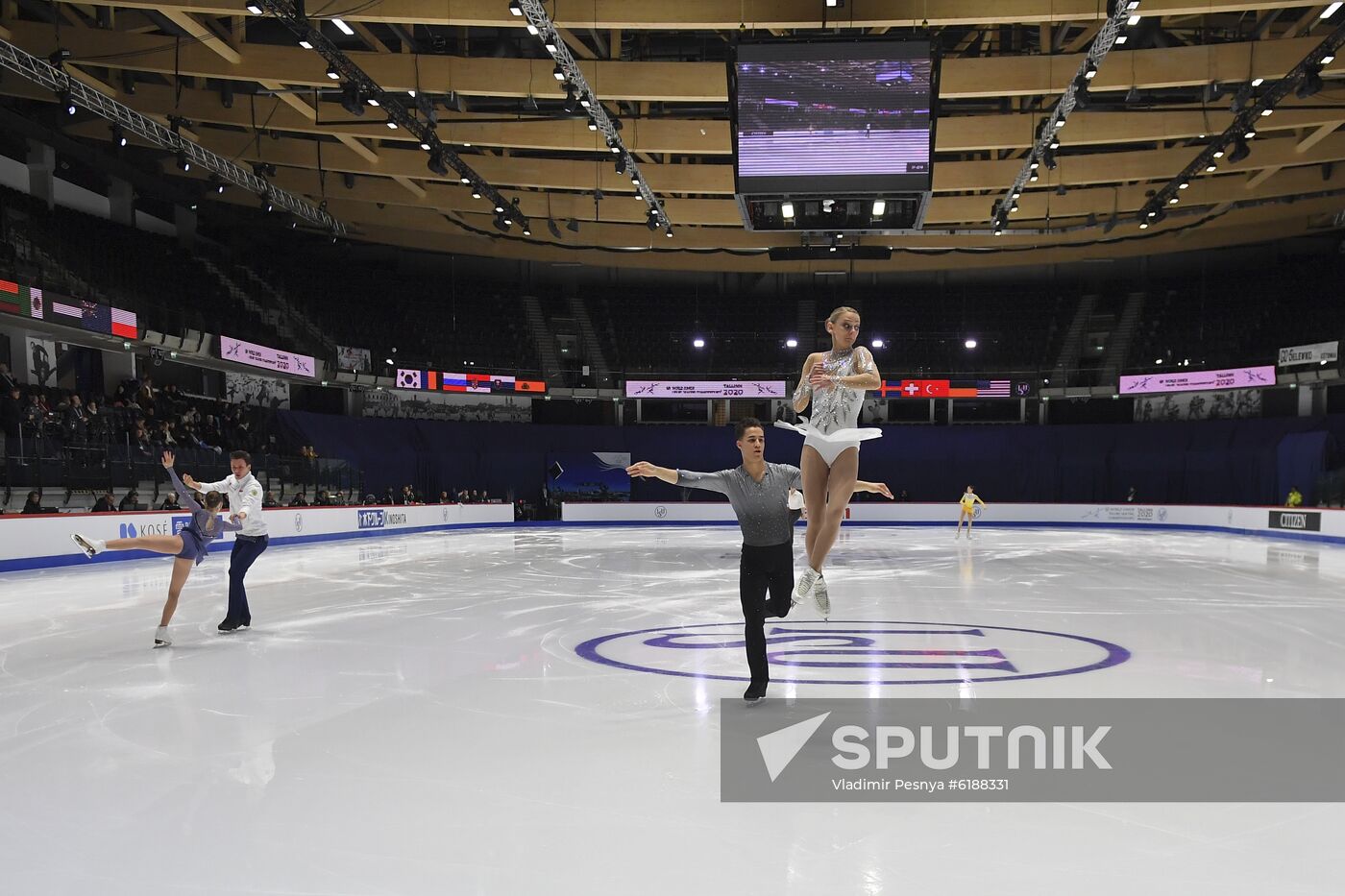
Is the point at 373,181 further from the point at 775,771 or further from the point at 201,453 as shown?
the point at 775,771

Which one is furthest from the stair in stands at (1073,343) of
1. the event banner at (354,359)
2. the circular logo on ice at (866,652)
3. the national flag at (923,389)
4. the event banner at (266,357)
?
the circular logo on ice at (866,652)

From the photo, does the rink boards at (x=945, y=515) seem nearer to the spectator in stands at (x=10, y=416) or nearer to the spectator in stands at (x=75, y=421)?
the spectator in stands at (x=75, y=421)

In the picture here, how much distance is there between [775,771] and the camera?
425cm

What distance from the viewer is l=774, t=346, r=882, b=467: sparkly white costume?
5.95m

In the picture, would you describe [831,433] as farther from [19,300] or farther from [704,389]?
[704,389]

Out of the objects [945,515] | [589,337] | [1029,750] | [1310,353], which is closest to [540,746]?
[1029,750]

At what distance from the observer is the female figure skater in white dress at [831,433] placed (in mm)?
5934

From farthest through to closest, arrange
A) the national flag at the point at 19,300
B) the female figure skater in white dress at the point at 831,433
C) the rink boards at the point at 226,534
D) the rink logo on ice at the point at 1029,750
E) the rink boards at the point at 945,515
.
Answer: the rink boards at the point at 945,515 → the national flag at the point at 19,300 → the rink boards at the point at 226,534 → the female figure skater in white dress at the point at 831,433 → the rink logo on ice at the point at 1029,750

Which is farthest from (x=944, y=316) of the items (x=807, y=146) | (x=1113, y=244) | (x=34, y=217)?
(x=34, y=217)

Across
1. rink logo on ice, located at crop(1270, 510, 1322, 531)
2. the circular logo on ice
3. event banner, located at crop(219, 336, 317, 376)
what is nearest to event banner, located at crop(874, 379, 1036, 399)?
rink logo on ice, located at crop(1270, 510, 1322, 531)

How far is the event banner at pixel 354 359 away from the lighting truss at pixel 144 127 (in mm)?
4959

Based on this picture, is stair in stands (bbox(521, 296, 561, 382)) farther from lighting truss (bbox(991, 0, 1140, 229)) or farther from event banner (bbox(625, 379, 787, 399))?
lighting truss (bbox(991, 0, 1140, 229))

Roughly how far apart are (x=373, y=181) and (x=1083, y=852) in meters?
26.9

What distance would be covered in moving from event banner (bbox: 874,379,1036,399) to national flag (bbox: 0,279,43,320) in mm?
25739
